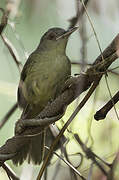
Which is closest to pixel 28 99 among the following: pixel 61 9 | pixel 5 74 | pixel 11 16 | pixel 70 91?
pixel 5 74

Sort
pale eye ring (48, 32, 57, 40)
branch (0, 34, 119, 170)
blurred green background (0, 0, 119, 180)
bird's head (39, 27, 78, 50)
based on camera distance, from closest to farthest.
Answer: branch (0, 34, 119, 170) → blurred green background (0, 0, 119, 180) → bird's head (39, 27, 78, 50) → pale eye ring (48, 32, 57, 40)

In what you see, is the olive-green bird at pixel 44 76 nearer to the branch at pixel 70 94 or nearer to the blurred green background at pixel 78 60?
the blurred green background at pixel 78 60

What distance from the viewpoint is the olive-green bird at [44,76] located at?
3783mm

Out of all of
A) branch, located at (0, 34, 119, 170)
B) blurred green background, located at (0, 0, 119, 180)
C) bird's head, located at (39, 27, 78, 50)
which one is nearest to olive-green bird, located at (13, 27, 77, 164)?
bird's head, located at (39, 27, 78, 50)

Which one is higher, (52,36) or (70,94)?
(70,94)

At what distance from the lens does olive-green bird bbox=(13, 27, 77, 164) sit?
3.78 m

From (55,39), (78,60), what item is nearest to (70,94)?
(78,60)

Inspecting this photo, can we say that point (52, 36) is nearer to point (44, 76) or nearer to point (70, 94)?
point (44, 76)

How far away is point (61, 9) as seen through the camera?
9.03 ft

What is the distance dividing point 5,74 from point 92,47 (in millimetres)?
1177

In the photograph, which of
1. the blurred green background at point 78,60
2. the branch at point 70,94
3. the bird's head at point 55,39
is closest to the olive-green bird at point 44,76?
the bird's head at point 55,39

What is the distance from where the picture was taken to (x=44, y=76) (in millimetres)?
3869

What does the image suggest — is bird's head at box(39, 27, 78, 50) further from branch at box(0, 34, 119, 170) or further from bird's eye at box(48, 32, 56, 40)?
A: branch at box(0, 34, 119, 170)

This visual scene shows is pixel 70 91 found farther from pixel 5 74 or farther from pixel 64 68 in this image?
pixel 5 74
